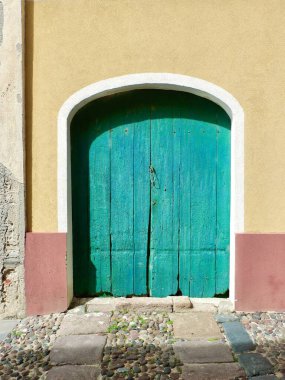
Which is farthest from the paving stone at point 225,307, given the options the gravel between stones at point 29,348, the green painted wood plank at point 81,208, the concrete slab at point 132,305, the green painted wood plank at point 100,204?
the gravel between stones at point 29,348

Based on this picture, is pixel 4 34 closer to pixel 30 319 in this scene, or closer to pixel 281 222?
pixel 30 319

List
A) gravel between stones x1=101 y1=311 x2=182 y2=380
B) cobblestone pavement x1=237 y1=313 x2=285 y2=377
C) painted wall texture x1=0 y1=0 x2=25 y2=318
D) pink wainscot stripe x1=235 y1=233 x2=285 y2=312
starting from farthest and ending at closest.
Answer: pink wainscot stripe x1=235 y1=233 x2=285 y2=312, painted wall texture x1=0 y1=0 x2=25 y2=318, cobblestone pavement x1=237 y1=313 x2=285 y2=377, gravel between stones x1=101 y1=311 x2=182 y2=380

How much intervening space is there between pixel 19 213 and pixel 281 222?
239cm

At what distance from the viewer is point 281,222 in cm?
325

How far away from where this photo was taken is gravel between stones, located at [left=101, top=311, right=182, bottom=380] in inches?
94.0

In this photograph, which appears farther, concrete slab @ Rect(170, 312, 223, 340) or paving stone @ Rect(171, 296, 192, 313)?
paving stone @ Rect(171, 296, 192, 313)

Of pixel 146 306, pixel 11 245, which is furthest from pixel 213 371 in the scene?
pixel 11 245

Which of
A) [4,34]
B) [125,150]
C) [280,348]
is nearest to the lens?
Answer: [280,348]

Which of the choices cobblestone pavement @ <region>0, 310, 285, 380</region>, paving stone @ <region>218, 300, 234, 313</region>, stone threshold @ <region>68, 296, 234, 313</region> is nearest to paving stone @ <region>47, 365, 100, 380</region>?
cobblestone pavement @ <region>0, 310, 285, 380</region>

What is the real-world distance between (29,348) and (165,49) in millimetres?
2748

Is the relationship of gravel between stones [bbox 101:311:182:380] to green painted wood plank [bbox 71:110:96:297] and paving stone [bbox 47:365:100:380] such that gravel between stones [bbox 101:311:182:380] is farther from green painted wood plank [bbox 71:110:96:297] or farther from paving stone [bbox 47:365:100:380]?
green painted wood plank [bbox 71:110:96:297]

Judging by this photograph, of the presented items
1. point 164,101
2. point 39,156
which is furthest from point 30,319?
point 164,101

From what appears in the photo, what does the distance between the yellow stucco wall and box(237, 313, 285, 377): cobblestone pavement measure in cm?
141

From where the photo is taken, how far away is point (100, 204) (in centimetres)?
345
